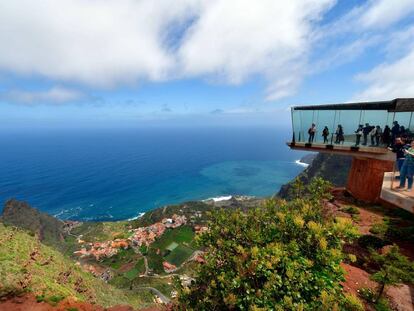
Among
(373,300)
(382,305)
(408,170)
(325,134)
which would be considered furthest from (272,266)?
(325,134)

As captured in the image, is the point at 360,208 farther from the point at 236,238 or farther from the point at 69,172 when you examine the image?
the point at 69,172

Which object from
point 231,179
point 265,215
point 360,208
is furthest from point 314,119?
point 231,179

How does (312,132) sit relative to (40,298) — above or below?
above

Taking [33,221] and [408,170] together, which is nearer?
[408,170]

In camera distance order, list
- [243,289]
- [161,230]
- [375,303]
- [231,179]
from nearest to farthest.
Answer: [243,289], [375,303], [161,230], [231,179]

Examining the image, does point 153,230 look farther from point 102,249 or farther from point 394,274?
point 394,274

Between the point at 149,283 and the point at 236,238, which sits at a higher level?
the point at 236,238
